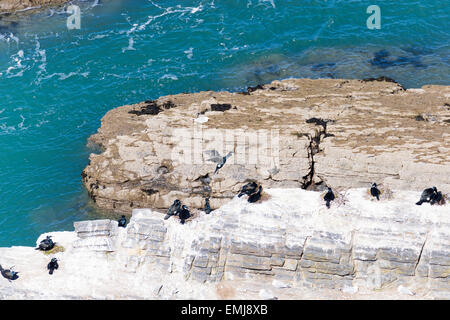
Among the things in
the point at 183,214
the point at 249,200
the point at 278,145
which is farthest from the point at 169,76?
Result: the point at 249,200

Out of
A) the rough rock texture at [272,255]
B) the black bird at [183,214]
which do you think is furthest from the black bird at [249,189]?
the black bird at [183,214]

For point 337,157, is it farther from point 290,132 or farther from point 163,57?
point 163,57

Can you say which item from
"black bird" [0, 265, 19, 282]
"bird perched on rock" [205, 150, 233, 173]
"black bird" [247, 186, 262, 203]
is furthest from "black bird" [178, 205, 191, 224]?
"black bird" [0, 265, 19, 282]

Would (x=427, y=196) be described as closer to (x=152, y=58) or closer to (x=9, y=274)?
(x=9, y=274)

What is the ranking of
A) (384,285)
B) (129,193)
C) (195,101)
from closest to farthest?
(384,285) < (129,193) < (195,101)

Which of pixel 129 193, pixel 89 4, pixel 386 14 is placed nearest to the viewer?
pixel 129 193

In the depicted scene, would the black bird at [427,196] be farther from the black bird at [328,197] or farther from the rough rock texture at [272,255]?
the black bird at [328,197]

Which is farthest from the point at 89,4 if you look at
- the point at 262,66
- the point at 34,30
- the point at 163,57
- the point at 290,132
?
the point at 290,132
